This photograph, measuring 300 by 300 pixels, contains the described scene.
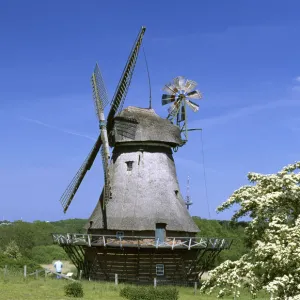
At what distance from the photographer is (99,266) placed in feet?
107

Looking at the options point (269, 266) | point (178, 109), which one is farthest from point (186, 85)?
point (269, 266)

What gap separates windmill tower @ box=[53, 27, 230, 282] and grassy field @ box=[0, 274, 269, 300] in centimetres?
242

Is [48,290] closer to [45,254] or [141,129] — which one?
[141,129]

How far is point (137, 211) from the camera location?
105ft

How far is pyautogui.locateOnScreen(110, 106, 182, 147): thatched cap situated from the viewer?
1319 inches

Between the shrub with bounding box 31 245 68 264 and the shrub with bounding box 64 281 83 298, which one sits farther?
the shrub with bounding box 31 245 68 264

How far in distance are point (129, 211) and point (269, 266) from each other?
814 inches

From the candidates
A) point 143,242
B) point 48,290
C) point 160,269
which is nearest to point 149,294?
point 48,290

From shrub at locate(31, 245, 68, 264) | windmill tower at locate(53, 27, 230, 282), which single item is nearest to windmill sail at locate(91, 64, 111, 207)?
windmill tower at locate(53, 27, 230, 282)

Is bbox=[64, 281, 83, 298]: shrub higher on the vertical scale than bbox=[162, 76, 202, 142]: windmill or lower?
lower

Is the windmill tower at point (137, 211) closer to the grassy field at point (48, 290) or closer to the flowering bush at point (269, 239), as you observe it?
the grassy field at point (48, 290)

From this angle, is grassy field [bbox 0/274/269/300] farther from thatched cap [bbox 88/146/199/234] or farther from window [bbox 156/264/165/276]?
thatched cap [bbox 88/146/199/234]

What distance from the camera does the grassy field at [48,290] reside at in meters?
24.2

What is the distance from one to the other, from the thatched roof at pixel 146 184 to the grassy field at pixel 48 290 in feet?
13.8
